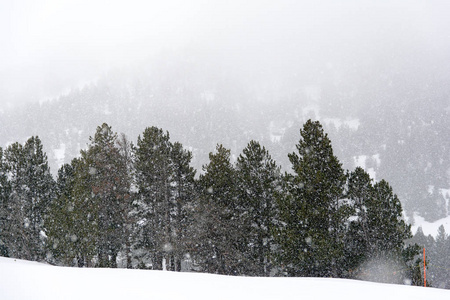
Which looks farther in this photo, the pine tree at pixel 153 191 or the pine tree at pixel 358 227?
the pine tree at pixel 153 191

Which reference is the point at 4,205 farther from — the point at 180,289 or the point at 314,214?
the point at 314,214

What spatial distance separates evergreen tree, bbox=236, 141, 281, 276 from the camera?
61.0 ft

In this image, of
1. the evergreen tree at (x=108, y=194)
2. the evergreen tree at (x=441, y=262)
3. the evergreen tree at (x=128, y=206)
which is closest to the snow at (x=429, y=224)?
the evergreen tree at (x=441, y=262)

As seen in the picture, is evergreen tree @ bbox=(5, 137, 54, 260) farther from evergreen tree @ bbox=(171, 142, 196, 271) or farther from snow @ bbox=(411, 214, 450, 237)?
snow @ bbox=(411, 214, 450, 237)

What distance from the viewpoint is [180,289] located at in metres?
6.15

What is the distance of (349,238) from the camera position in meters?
17.2

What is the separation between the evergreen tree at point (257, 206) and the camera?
61.0 ft

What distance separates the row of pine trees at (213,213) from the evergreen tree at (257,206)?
0.23 ft

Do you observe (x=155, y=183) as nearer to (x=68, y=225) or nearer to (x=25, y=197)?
(x=68, y=225)

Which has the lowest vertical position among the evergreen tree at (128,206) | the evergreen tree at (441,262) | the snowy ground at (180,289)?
the evergreen tree at (441,262)

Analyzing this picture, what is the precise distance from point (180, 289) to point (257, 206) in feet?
43.0

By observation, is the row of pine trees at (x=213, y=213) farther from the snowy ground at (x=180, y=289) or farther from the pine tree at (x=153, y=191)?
the snowy ground at (x=180, y=289)

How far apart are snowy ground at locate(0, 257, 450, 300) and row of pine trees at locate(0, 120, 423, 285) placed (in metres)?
8.28

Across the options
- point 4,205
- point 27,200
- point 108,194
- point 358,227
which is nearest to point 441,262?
point 358,227
